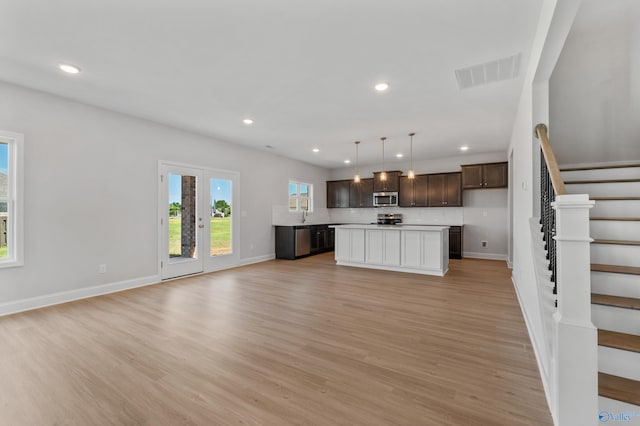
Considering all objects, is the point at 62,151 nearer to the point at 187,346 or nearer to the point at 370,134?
the point at 187,346

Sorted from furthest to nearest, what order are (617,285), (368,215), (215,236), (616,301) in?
(368,215), (215,236), (617,285), (616,301)

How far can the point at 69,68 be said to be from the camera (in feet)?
9.59

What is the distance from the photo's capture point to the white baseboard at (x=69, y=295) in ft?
10.8

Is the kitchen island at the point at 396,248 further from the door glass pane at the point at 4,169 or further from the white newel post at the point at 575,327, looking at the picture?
the door glass pane at the point at 4,169

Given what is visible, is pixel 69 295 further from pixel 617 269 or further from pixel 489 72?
pixel 489 72

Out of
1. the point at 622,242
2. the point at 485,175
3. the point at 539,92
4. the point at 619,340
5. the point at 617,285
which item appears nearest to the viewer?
the point at 619,340

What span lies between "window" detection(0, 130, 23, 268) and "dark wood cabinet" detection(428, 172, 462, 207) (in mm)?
8026

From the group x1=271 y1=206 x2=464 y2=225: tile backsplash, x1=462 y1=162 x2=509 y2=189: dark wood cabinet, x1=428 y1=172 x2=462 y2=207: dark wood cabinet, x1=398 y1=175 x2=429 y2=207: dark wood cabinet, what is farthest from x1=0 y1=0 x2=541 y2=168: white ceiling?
x1=271 y1=206 x2=464 y2=225: tile backsplash

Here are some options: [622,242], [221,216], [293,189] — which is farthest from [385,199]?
[622,242]

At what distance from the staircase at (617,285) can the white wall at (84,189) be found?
5.42 metres

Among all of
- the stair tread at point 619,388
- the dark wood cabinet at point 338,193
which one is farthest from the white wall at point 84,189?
the stair tread at point 619,388

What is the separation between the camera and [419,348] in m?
2.39

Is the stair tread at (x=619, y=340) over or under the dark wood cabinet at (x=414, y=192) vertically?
under

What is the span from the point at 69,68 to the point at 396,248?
553 cm
